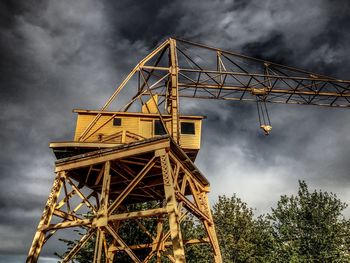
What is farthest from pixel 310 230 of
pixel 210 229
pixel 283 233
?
pixel 210 229

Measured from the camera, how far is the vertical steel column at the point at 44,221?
13102 mm

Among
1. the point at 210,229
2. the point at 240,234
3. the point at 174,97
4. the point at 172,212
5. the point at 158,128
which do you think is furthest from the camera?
the point at 240,234

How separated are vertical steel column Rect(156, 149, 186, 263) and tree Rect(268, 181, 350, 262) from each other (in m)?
25.8

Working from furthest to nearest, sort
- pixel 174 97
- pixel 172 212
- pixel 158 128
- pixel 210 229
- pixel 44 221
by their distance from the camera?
pixel 158 128, pixel 174 97, pixel 210 229, pixel 44 221, pixel 172 212

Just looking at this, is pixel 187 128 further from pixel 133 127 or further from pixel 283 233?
pixel 283 233

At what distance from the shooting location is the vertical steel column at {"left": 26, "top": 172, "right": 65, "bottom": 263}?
43.0 feet

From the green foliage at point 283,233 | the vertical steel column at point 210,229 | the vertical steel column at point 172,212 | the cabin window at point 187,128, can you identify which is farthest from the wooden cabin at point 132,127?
the green foliage at point 283,233

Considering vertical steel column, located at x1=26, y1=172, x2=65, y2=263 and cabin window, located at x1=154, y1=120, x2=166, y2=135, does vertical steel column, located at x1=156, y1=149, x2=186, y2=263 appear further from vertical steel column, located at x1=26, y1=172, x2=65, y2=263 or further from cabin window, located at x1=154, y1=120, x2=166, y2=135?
vertical steel column, located at x1=26, y1=172, x2=65, y2=263

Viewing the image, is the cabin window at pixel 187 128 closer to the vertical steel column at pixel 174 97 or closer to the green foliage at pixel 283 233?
the vertical steel column at pixel 174 97

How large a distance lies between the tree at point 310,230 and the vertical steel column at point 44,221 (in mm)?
26680

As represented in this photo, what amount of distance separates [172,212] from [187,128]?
7307 mm

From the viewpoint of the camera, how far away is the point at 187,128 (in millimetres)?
17797

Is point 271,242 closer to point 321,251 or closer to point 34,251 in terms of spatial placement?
point 321,251

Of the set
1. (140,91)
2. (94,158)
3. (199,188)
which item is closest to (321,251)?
(199,188)
